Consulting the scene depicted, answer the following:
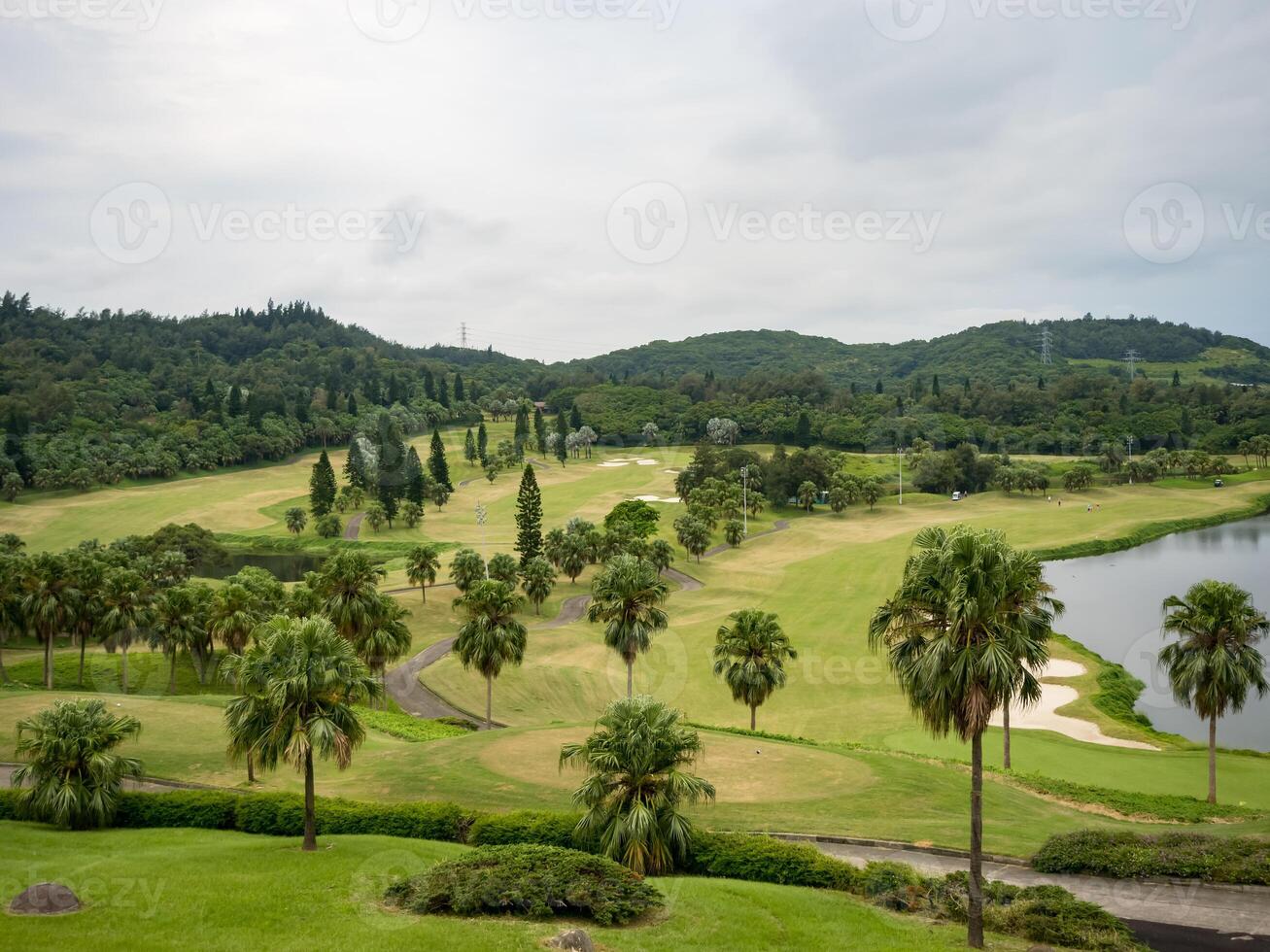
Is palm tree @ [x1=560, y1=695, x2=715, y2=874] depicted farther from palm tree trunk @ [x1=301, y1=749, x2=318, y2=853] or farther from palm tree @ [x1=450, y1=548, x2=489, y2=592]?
palm tree @ [x1=450, y1=548, x2=489, y2=592]

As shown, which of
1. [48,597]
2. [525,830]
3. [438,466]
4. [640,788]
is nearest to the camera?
[640,788]

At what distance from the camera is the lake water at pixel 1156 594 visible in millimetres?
54000

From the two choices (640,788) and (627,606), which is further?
(627,606)

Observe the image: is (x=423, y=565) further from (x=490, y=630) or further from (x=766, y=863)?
(x=766, y=863)

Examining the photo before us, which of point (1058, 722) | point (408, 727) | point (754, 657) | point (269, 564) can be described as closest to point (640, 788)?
point (754, 657)

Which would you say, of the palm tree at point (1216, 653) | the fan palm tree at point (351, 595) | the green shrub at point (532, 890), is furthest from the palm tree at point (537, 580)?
the green shrub at point (532, 890)

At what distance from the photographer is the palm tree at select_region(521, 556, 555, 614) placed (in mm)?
83250

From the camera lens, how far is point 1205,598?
116ft

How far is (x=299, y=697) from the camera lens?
78.3ft

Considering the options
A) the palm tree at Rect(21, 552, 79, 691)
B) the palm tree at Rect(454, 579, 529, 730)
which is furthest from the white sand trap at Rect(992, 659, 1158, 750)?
the palm tree at Rect(21, 552, 79, 691)

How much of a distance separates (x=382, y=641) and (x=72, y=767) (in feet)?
78.6

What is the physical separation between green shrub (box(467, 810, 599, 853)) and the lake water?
4133cm

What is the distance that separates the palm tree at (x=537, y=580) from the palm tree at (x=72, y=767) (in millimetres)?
54803

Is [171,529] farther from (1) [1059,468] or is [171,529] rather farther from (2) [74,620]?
(1) [1059,468]
